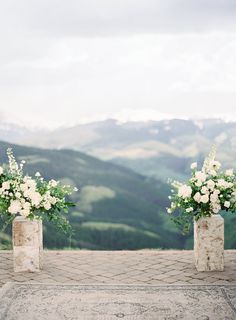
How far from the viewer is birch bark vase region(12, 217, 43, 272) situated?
6.08m

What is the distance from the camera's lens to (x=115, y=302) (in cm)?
480

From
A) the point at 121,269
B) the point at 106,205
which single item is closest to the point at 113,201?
the point at 106,205

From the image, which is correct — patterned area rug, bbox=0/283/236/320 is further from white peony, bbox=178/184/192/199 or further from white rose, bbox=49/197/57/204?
white peony, bbox=178/184/192/199

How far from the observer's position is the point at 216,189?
618 cm

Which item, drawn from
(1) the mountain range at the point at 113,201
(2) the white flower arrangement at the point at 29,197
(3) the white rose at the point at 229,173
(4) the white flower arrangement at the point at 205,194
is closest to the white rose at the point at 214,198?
(4) the white flower arrangement at the point at 205,194

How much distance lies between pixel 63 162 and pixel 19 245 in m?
110

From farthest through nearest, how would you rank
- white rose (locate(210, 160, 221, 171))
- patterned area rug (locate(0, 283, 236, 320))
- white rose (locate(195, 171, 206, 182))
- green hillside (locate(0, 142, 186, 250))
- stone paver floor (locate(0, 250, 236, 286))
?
green hillside (locate(0, 142, 186, 250))
white rose (locate(210, 160, 221, 171))
white rose (locate(195, 171, 206, 182))
stone paver floor (locate(0, 250, 236, 286))
patterned area rug (locate(0, 283, 236, 320))

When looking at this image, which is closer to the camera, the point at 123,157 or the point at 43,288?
the point at 43,288

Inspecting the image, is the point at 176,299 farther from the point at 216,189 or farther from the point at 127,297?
the point at 216,189

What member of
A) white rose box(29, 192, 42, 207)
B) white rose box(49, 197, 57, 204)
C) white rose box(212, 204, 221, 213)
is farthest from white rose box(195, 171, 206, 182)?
white rose box(29, 192, 42, 207)

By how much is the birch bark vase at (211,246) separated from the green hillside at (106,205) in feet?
142

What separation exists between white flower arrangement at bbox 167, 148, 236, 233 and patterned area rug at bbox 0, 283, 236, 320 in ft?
3.73

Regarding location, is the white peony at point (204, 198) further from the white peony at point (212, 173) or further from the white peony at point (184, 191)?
the white peony at point (212, 173)

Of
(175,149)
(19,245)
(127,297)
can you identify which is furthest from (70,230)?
(175,149)
